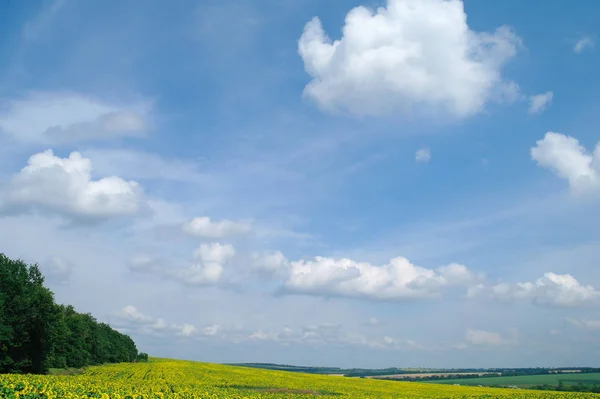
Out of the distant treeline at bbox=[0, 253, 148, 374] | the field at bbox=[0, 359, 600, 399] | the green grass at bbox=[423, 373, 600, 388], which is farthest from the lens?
the green grass at bbox=[423, 373, 600, 388]

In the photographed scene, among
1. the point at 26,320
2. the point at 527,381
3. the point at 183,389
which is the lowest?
the point at 527,381

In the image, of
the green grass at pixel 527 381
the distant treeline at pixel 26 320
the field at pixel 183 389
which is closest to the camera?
the field at pixel 183 389

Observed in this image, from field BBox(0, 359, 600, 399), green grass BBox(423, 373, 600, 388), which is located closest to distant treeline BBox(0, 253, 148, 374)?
field BBox(0, 359, 600, 399)

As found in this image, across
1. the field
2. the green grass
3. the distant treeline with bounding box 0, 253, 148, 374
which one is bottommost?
the green grass

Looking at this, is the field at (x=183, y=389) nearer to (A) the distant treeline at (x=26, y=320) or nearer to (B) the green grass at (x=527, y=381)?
(A) the distant treeline at (x=26, y=320)

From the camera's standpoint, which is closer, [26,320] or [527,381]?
[26,320]

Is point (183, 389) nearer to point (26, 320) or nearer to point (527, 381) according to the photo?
point (26, 320)

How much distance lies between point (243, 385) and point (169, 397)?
34293 mm

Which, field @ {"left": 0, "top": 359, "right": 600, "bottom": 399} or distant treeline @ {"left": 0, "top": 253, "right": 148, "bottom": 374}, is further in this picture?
distant treeline @ {"left": 0, "top": 253, "right": 148, "bottom": 374}

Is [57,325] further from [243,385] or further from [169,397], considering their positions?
[169,397]

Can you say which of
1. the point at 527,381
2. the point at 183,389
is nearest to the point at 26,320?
the point at 183,389

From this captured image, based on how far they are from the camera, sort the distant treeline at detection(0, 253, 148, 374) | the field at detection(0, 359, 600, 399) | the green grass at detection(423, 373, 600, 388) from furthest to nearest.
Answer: the green grass at detection(423, 373, 600, 388), the distant treeline at detection(0, 253, 148, 374), the field at detection(0, 359, 600, 399)

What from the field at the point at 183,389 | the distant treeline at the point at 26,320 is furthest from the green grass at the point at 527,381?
the distant treeline at the point at 26,320

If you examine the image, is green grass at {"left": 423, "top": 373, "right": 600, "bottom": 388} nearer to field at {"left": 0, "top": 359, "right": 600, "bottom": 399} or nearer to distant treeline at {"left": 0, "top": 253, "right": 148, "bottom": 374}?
field at {"left": 0, "top": 359, "right": 600, "bottom": 399}
